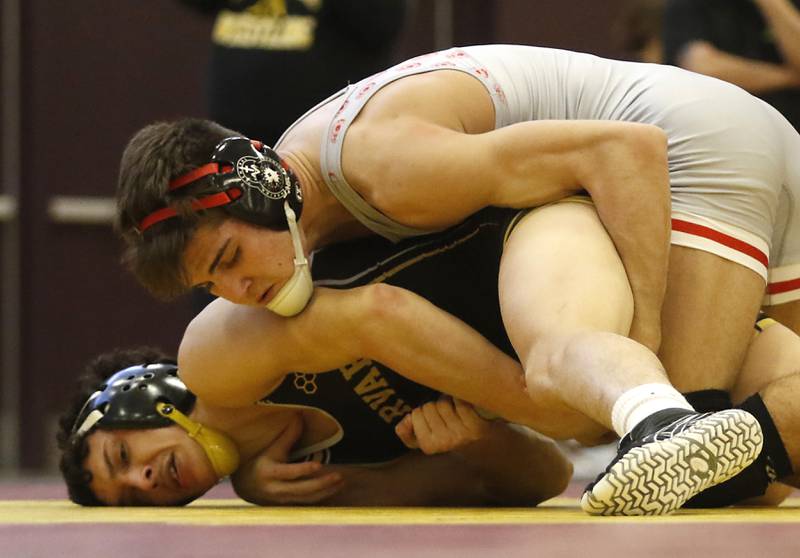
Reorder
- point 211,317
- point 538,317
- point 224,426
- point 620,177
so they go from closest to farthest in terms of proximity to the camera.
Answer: point 538,317 < point 620,177 < point 211,317 < point 224,426

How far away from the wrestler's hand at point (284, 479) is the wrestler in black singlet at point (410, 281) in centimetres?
16

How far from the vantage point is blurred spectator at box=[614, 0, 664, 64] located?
5520 mm

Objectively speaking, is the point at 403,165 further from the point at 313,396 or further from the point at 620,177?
the point at 313,396

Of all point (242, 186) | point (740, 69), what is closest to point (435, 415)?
point (242, 186)

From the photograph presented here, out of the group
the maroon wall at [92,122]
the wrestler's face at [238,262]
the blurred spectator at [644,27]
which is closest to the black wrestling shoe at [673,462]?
the wrestler's face at [238,262]

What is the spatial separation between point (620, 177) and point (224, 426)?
1018 mm

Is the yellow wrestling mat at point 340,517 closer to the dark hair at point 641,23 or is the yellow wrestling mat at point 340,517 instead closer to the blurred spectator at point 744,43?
the blurred spectator at point 744,43

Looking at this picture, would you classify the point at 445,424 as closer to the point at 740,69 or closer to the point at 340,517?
the point at 340,517

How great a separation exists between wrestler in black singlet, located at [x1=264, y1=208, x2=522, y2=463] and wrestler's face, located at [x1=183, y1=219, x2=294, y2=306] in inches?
8.4

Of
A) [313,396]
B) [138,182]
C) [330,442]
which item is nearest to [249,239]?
[138,182]

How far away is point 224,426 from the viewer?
308 centimetres

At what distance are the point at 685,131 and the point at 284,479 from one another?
110cm

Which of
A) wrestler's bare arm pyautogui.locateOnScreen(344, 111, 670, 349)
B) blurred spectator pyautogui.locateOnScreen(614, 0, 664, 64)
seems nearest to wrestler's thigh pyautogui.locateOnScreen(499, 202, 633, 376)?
wrestler's bare arm pyautogui.locateOnScreen(344, 111, 670, 349)

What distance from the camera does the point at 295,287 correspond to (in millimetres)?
2727
